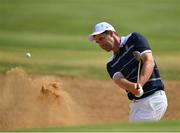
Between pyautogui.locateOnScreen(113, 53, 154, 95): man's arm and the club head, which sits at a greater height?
the club head

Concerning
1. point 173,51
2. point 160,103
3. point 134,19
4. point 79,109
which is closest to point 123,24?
point 134,19

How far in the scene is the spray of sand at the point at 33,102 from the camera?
16.8 feet


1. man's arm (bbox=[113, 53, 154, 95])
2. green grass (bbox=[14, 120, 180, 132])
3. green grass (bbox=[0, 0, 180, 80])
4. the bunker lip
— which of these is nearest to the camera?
green grass (bbox=[14, 120, 180, 132])

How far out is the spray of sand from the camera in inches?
202

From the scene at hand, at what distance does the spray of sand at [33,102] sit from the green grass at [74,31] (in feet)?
0.41

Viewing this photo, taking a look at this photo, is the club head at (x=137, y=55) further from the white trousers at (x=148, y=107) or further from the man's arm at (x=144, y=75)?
the white trousers at (x=148, y=107)

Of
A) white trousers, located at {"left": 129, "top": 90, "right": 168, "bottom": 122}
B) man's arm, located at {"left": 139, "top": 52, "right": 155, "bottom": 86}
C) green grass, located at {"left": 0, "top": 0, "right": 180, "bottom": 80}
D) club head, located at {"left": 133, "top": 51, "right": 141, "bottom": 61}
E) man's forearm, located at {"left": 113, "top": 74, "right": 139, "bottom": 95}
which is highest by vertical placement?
green grass, located at {"left": 0, "top": 0, "right": 180, "bottom": 80}

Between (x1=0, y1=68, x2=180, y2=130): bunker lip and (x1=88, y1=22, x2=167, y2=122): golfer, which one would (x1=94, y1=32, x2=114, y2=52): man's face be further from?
Answer: (x1=0, y1=68, x2=180, y2=130): bunker lip

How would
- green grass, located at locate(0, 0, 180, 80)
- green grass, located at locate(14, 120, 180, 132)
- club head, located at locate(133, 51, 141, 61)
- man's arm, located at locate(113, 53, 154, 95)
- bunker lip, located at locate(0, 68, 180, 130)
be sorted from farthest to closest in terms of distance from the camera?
green grass, located at locate(0, 0, 180, 80)
bunker lip, located at locate(0, 68, 180, 130)
club head, located at locate(133, 51, 141, 61)
man's arm, located at locate(113, 53, 154, 95)
green grass, located at locate(14, 120, 180, 132)

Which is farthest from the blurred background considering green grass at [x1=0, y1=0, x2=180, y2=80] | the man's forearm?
the man's forearm

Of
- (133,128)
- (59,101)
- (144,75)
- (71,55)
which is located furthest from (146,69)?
(71,55)

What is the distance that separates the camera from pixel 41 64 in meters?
5.52

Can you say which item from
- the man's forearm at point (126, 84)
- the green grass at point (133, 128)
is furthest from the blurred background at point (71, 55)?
the green grass at point (133, 128)

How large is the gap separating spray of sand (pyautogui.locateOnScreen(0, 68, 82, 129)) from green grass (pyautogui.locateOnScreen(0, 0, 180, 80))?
13 cm
